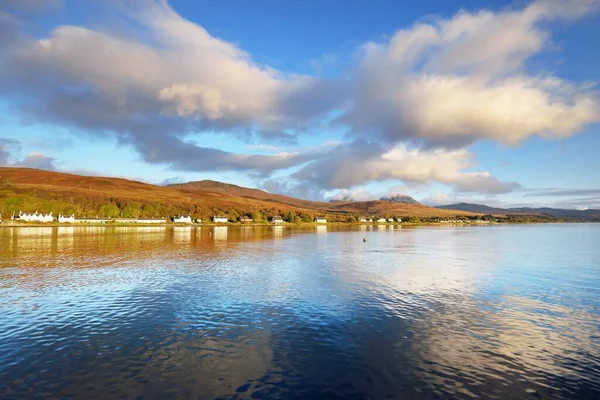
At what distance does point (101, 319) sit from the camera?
24266 millimetres

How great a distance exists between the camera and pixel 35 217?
7352 inches

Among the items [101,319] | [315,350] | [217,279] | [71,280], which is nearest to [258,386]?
[315,350]

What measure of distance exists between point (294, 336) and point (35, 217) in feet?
709

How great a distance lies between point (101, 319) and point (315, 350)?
1525cm

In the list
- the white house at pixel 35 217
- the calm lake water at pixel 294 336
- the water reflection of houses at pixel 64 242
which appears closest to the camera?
the calm lake water at pixel 294 336

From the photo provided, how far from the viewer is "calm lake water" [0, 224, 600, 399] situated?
15.5m

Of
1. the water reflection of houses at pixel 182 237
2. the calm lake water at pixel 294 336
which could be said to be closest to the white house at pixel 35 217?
the water reflection of houses at pixel 182 237

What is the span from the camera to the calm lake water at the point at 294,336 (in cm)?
1545

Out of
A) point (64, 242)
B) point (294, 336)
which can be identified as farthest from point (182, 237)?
point (294, 336)

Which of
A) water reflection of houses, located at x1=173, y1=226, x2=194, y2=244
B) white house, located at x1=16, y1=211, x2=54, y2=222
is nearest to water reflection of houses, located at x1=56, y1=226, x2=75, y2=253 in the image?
water reflection of houses, located at x1=173, y1=226, x2=194, y2=244

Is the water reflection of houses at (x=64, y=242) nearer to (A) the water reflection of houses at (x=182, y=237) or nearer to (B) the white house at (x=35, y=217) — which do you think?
(A) the water reflection of houses at (x=182, y=237)

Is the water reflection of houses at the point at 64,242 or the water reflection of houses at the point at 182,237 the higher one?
the water reflection of houses at the point at 64,242

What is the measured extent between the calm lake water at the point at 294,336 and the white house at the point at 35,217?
17612 centimetres

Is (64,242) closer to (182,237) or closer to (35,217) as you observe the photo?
(182,237)
